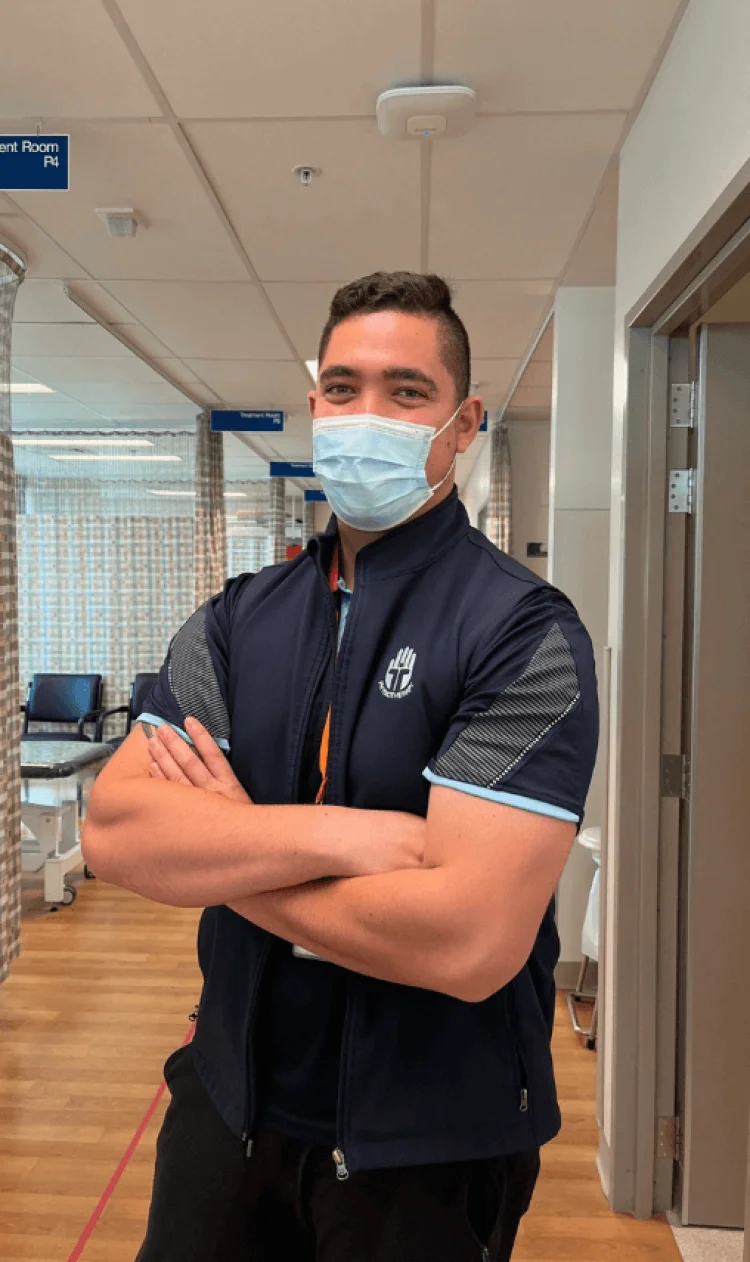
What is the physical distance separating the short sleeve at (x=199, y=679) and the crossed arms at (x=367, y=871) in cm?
7

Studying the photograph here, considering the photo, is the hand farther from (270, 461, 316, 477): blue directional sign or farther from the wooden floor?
(270, 461, 316, 477): blue directional sign

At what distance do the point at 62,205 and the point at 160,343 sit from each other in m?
1.92

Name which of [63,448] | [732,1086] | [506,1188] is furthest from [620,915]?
[63,448]

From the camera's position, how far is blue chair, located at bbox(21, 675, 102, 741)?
24.6ft

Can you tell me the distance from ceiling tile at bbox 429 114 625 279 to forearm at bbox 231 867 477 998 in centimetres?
236

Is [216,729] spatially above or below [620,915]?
above

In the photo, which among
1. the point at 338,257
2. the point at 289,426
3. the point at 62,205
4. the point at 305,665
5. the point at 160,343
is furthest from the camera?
the point at 289,426

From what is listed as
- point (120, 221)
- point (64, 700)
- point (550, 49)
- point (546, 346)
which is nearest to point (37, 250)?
point (120, 221)

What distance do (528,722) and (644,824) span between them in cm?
152

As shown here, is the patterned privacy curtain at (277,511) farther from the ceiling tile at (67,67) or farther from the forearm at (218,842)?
the forearm at (218,842)

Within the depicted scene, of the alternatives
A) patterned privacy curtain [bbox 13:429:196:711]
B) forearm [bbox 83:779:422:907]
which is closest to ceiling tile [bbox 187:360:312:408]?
patterned privacy curtain [bbox 13:429:196:711]

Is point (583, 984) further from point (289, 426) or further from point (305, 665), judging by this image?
point (289, 426)

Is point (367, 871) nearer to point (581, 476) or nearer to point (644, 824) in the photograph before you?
point (644, 824)

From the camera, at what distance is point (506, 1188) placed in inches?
43.0
